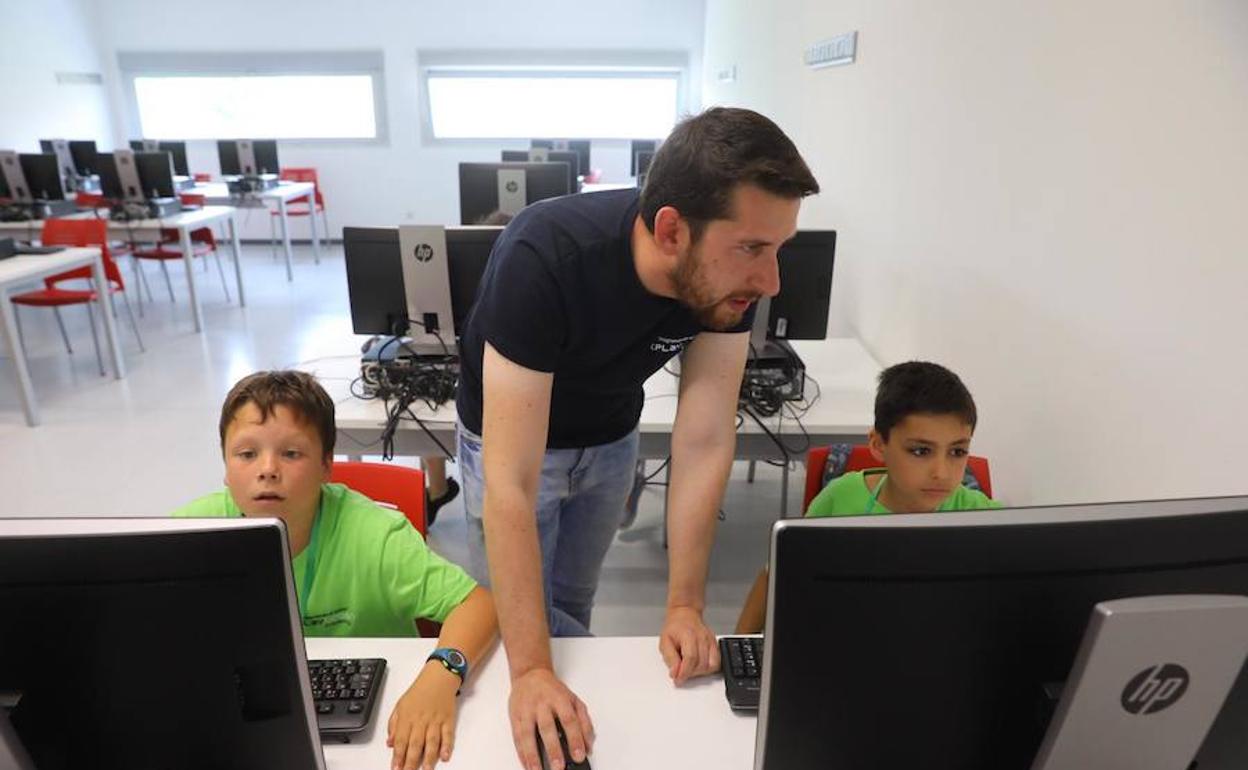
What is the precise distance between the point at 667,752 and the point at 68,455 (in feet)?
11.3

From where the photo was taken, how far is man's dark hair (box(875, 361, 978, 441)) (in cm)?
146

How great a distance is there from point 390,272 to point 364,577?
3.85ft

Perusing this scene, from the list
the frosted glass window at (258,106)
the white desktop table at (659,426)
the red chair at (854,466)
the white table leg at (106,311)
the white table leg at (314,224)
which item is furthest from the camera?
the frosted glass window at (258,106)

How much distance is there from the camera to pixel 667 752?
0.94 meters

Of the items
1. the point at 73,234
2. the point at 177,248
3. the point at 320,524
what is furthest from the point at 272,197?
the point at 320,524

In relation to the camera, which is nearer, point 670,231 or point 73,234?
point 670,231

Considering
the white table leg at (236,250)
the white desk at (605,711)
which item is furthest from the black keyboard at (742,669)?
the white table leg at (236,250)

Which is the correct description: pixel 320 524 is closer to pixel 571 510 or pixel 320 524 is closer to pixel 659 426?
pixel 571 510

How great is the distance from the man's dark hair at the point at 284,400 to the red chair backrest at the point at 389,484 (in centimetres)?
21

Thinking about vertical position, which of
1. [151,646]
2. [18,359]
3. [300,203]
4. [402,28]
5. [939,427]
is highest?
[402,28]

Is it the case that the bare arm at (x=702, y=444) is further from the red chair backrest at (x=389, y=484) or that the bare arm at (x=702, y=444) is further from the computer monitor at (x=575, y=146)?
the computer monitor at (x=575, y=146)

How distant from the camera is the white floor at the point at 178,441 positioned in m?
2.59

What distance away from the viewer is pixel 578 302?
3.69ft

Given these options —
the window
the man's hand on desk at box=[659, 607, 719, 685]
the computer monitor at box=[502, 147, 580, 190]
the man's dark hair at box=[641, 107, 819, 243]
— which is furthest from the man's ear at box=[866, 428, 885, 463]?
the window
